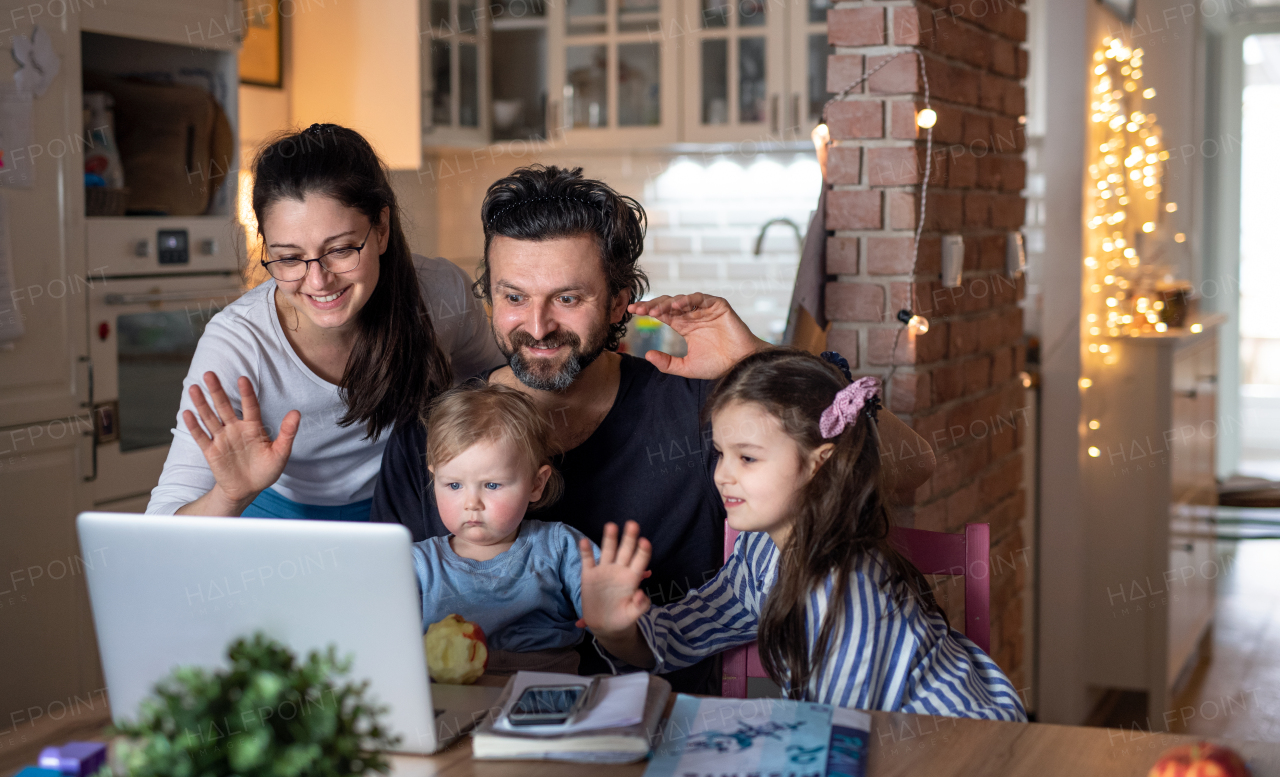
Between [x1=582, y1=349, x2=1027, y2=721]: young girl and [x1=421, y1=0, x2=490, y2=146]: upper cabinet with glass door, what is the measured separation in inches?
108

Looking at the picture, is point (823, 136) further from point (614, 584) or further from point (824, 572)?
point (614, 584)

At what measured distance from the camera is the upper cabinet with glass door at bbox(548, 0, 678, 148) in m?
4.16

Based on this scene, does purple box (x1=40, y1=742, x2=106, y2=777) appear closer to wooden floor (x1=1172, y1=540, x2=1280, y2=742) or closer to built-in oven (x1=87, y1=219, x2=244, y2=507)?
built-in oven (x1=87, y1=219, x2=244, y2=507)

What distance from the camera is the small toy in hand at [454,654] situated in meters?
Answer: 1.37

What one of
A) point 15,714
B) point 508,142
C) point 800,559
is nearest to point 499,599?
point 800,559

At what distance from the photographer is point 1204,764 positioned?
2.85ft

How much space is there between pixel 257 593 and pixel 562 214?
2.89 feet

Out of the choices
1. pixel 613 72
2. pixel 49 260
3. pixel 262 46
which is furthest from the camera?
pixel 613 72

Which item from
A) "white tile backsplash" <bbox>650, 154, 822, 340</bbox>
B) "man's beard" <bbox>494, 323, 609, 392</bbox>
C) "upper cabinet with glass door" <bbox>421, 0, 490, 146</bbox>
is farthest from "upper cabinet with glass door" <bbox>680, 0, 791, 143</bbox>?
"man's beard" <bbox>494, 323, 609, 392</bbox>

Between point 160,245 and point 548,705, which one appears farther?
point 160,245

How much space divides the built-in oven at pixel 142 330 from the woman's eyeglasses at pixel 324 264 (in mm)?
1437

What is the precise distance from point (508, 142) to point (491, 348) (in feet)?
7.60

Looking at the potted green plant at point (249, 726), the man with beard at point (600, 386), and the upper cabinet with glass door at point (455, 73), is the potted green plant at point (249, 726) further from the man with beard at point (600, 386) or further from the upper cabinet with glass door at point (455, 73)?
the upper cabinet with glass door at point (455, 73)

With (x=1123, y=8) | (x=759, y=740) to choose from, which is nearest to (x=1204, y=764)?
(x=759, y=740)
